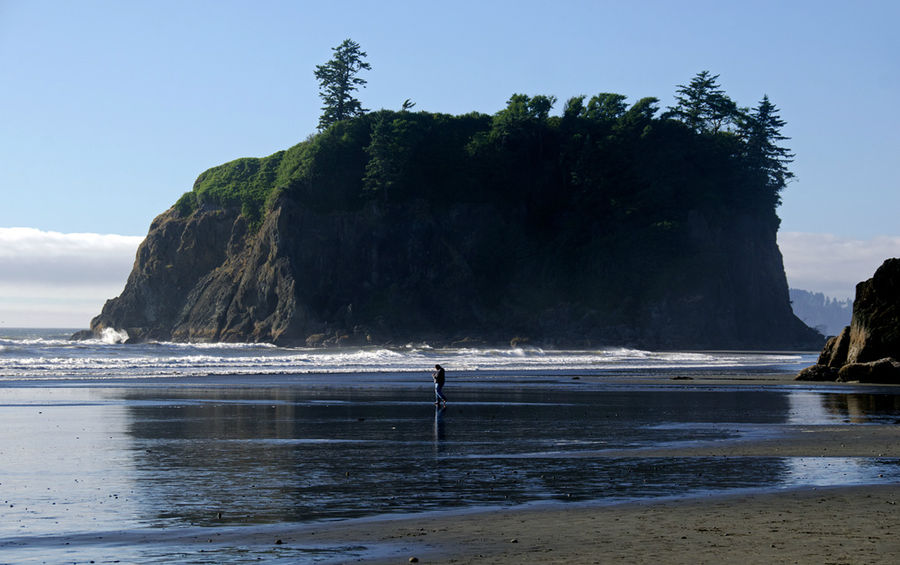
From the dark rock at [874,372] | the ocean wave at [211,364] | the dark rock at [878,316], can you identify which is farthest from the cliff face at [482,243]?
the dark rock at [874,372]

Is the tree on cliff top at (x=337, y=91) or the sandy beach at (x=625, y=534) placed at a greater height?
the tree on cliff top at (x=337, y=91)

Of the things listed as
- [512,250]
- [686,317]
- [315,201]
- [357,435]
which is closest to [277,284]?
[315,201]

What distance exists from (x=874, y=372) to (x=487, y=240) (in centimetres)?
8112

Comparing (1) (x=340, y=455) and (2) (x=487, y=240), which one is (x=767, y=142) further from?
(1) (x=340, y=455)

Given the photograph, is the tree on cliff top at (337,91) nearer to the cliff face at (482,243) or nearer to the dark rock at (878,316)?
the cliff face at (482,243)

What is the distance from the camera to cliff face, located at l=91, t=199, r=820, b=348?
10912 cm

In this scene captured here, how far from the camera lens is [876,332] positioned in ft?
140

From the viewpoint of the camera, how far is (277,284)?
11294 centimetres

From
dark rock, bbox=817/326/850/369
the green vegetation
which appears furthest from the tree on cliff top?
dark rock, bbox=817/326/850/369

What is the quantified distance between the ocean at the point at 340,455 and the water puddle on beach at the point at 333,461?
0.05 meters

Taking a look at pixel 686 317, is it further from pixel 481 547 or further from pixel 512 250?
pixel 481 547

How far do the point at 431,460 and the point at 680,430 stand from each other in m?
8.16

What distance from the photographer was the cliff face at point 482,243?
364 ft

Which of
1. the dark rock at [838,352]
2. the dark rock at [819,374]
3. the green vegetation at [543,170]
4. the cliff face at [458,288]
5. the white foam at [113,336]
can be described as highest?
the green vegetation at [543,170]
